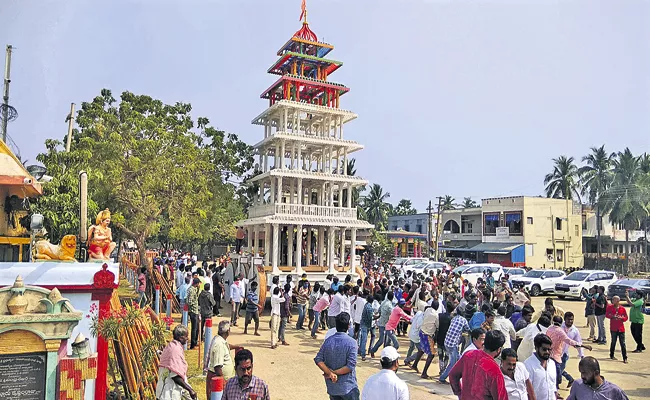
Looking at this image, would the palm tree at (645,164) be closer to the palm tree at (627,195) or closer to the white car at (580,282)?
the palm tree at (627,195)

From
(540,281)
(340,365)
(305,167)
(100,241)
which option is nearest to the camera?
(340,365)

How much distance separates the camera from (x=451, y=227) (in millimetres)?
54469

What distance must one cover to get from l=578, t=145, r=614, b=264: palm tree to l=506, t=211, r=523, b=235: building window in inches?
399

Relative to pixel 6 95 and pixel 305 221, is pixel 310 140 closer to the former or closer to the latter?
pixel 305 221

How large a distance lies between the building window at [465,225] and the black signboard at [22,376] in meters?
49.8

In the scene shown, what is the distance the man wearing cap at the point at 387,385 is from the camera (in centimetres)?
450

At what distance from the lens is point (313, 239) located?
27.8 metres

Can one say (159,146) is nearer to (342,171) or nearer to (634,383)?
(342,171)

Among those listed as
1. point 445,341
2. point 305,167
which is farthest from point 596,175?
point 445,341

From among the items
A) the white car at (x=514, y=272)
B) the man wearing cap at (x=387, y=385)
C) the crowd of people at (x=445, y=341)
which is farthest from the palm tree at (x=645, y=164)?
the man wearing cap at (x=387, y=385)

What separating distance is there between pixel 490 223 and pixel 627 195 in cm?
1250

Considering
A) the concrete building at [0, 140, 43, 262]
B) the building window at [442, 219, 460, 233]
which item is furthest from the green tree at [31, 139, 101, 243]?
the building window at [442, 219, 460, 233]

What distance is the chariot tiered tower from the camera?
77.0 feet

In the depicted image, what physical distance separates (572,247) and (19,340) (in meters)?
48.0
